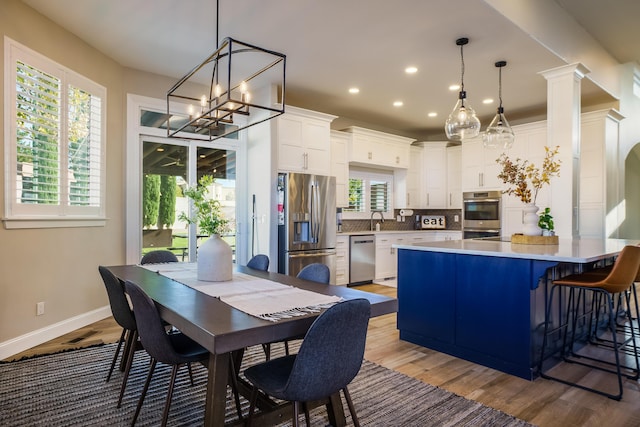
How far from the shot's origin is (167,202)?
16.2 feet

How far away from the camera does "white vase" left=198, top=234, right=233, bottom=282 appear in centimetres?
243

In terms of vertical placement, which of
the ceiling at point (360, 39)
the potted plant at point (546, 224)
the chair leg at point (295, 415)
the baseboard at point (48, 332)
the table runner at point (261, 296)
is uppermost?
the ceiling at point (360, 39)

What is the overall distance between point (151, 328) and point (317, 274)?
1.10m

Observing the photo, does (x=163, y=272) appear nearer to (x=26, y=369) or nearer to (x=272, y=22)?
(x=26, y=369)

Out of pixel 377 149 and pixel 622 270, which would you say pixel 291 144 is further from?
pixel 622 270

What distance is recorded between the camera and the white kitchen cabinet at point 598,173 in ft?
17.5

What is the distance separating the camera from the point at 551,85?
436 cm

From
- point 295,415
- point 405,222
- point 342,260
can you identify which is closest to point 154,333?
point 295,415

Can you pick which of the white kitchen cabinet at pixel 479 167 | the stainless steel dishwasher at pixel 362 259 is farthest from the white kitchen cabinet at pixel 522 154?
the stainless steel dishwasher at pixel 362 259

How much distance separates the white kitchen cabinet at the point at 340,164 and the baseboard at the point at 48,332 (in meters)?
3.61

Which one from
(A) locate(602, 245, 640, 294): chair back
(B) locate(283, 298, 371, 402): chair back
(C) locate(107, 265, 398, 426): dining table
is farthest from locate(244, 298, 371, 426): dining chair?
(A) locate(602, 245, 640, 294): chair back

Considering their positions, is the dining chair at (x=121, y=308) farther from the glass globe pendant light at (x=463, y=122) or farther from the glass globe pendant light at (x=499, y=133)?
the glass globe pendant light at (x=499, y=133)

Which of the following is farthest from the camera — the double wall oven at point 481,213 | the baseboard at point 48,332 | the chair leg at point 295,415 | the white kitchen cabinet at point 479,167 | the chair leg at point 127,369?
the white kitchen cabinet at point 479,167

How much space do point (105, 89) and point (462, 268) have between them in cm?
417
